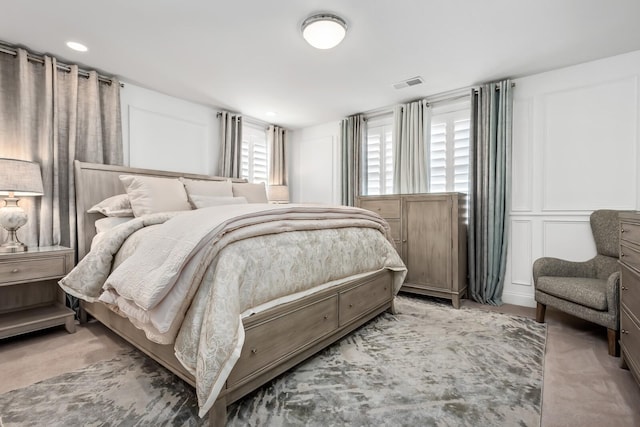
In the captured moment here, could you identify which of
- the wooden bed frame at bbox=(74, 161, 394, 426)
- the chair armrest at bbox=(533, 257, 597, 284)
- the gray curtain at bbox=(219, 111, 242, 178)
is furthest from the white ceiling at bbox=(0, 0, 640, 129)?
the chair armrest at bbox=(533, 257, 597, 284)

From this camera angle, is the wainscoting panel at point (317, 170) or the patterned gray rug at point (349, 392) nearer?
the patterned gray rug at point (349, 392)

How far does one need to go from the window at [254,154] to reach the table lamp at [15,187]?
2.34 m

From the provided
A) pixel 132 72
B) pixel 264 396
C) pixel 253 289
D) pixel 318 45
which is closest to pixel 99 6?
pixel 132 72

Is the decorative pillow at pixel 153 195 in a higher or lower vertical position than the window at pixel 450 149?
lower

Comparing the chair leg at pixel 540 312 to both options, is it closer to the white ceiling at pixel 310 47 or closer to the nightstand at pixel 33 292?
the white ceiling at pixel 310 47

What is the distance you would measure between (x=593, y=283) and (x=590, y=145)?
4.42 ft

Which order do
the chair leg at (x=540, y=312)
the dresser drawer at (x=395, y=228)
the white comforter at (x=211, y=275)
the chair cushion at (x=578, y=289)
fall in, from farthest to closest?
the dresser drawer at (x=395, y=228) → the chair leg at (x=540, y=312) → the chair cushion at (x=578, y=289) → the white comforter at (x=211, y=275)

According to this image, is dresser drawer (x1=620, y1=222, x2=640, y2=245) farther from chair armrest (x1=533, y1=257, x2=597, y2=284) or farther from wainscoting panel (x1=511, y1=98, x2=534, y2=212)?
wainscoting panel (x1=511, y1=98, x2=534, y2=212)

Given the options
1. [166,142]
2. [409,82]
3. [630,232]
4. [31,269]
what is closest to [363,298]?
[630,232]

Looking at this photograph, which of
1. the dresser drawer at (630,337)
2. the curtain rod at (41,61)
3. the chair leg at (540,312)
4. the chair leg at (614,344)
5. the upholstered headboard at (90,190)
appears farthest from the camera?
the upholstered headboard at (90,190)

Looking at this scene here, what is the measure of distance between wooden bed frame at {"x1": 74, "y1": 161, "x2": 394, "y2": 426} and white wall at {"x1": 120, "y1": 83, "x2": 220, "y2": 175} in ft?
1.90

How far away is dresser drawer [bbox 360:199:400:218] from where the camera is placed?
→ 3564 millimetres

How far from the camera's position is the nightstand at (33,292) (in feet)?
7.24

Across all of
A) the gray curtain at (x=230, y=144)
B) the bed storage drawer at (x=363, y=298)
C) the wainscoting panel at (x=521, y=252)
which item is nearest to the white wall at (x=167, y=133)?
the gray curtain at (x=230, y=144)
